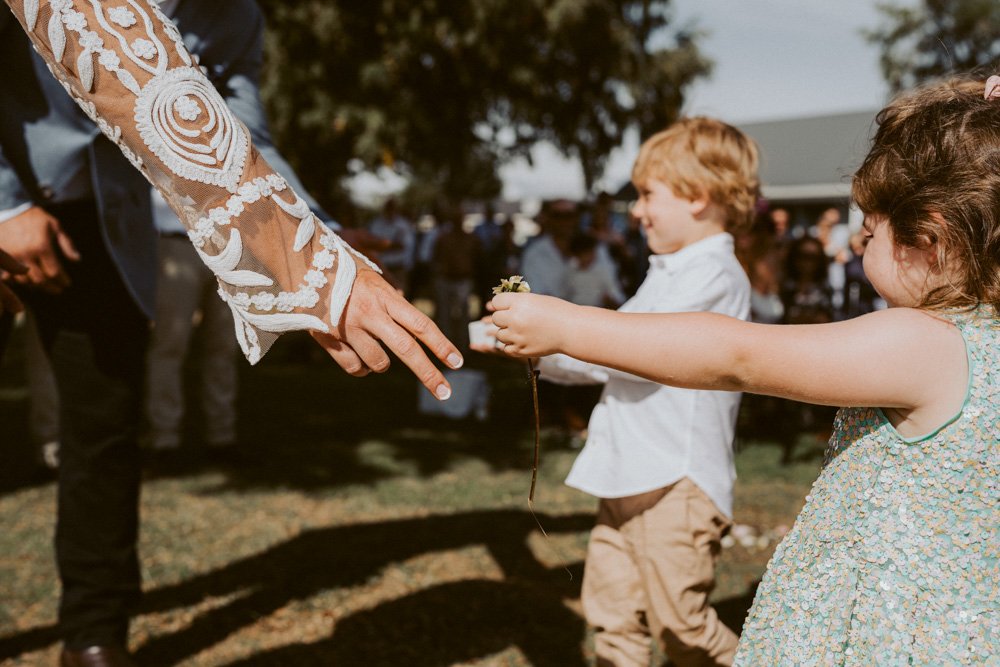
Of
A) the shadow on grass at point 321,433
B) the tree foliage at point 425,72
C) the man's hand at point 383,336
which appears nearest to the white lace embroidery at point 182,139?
the man's hand at point 383,336

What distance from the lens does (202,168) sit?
1675mm

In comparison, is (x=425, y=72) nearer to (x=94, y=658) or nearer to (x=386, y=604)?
(x=386, y=604)

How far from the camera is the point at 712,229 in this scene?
2.86 m

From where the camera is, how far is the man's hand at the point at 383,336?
1618 millimetres

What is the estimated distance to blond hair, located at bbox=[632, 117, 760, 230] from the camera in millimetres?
2826

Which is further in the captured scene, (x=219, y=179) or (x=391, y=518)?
(x=391, y=518)

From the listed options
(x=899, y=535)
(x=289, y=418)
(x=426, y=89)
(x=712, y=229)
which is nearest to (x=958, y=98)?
(x=899, y=535)

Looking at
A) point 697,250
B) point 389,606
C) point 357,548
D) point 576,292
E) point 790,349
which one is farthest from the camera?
point 576,292

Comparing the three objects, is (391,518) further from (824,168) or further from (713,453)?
(824,168)

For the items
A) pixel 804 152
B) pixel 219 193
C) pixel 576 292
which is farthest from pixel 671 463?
pixel 804 152

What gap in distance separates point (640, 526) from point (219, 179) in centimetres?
163

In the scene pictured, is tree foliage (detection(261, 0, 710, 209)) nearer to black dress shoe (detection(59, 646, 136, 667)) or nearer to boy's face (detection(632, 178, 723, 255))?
boy's face (detection(632, 178, 723, 255))

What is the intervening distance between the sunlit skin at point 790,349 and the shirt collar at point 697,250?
3.58ft

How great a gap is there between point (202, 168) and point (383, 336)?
490 millimetres
